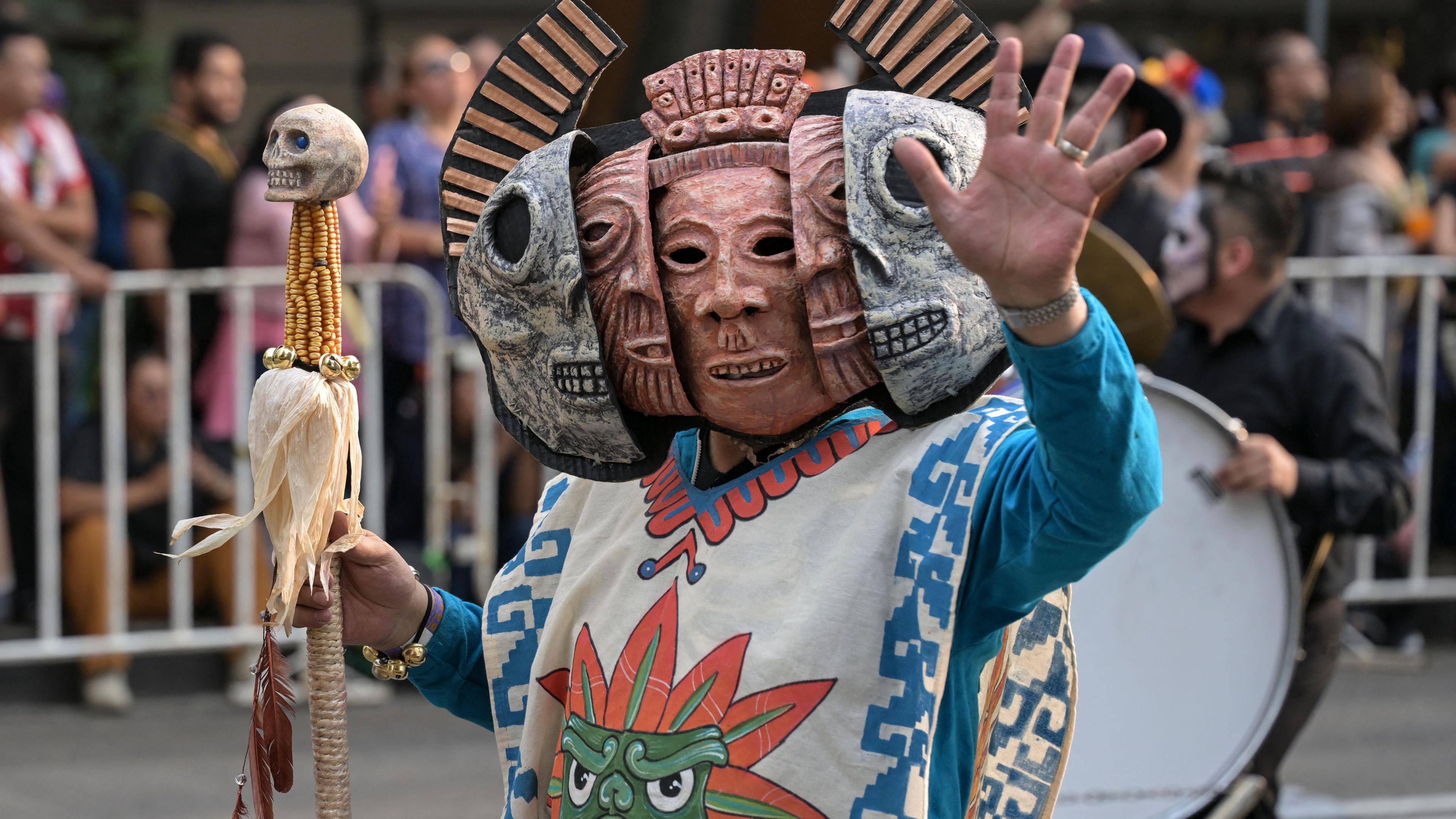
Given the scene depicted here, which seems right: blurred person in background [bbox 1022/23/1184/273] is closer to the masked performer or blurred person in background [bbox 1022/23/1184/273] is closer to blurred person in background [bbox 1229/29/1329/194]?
the masked performer

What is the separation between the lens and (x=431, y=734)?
224 inches

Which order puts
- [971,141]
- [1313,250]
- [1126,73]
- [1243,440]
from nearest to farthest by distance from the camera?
1. [1126,73]
2. [971,141]
3. [1243,440]
4. [1313,250]

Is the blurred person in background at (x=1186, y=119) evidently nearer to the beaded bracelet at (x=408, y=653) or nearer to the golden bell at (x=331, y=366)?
the beaded bracelet at (x=408, y=653)

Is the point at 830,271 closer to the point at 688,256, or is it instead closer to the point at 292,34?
the point at 688,256

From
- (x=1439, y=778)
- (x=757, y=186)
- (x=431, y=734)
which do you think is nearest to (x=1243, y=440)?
(x=1439, y=778)

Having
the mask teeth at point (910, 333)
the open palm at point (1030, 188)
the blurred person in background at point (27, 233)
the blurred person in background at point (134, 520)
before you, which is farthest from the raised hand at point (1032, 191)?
the blurred person in background at point (27, 233)

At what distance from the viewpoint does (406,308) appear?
6082 millimetres

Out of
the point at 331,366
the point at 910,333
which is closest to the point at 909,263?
the point at 910,333

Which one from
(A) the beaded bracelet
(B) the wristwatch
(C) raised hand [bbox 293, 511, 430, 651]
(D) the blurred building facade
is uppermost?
(D) the blurred building facade

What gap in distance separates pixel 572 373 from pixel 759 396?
232 millimetres

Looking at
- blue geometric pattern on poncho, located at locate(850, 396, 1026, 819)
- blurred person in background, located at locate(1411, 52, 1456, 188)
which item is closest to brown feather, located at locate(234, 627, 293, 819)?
blue geometric pattern on poncho, located at locate(850, 396, 1026, 819)

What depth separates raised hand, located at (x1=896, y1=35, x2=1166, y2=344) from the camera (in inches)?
69.0

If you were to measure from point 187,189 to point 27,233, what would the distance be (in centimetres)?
55

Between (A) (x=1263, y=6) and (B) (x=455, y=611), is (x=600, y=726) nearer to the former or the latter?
(B) (x=455, y=611)
